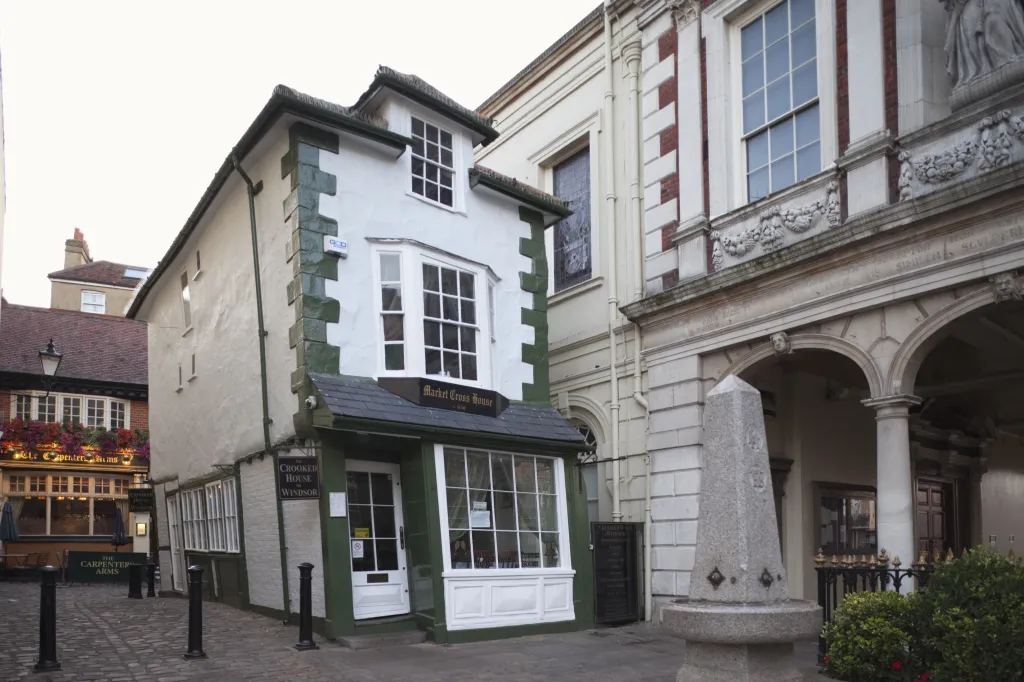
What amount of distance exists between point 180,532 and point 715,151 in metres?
11.5

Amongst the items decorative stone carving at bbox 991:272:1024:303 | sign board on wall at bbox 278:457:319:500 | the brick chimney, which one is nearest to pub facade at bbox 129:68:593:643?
sign board on wall at bbox 278:457:319:500

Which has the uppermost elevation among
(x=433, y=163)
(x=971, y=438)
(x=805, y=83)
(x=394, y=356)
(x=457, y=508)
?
(x=805, y=83)

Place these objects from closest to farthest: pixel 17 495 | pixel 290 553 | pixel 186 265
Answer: pixel 290 553
pixel 186 265
pixel 17 495

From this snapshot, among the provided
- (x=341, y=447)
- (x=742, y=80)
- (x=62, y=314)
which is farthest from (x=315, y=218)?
(x=62, y=314)

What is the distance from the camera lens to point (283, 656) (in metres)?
9.85

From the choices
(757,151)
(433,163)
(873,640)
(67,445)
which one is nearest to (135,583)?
(433,163)

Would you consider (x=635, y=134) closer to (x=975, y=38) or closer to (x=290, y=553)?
(x=975, y=38)

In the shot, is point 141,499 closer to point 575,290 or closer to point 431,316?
point 431,316

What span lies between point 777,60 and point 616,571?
24.5ft

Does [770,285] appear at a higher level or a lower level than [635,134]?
lower

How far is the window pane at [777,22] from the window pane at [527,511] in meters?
7.04

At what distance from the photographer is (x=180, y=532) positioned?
17.0 metres

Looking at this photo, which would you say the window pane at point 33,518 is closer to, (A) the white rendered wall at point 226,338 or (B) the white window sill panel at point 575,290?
(A) the white rendered wall at point 226,338

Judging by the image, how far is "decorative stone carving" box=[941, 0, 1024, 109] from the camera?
9.81 metres
